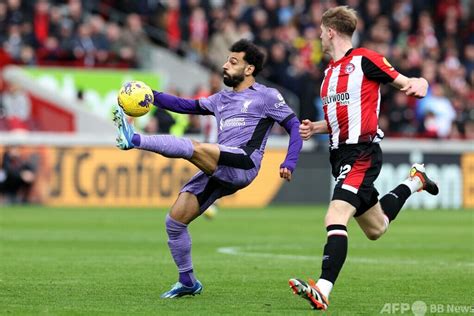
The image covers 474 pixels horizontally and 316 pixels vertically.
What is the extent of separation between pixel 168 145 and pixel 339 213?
1.46 metres

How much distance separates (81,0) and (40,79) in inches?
156

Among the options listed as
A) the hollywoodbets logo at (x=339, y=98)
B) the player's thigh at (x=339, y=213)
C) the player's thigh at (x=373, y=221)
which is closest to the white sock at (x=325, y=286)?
the player's thigh at (x=339, y=213)

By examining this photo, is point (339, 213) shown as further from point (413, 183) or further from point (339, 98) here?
point (413, 183)

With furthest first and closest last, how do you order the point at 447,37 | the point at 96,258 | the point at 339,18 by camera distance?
the point at 447,37 → the point at 96,258 → the point at 339,18

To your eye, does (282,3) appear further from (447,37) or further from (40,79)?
(40,79)

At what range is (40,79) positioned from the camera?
1061 inches

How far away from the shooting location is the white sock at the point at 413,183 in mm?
10859

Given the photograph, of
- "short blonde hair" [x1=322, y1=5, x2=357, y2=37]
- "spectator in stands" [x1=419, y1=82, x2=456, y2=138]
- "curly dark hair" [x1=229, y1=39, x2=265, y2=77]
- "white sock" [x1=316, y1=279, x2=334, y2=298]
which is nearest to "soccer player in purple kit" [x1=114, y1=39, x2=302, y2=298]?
"curly dark hair" [x1=229, y1=39, x2=265, y2=77]

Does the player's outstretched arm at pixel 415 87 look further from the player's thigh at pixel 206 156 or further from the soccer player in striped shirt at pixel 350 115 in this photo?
the player's thigh at pixel 206 156

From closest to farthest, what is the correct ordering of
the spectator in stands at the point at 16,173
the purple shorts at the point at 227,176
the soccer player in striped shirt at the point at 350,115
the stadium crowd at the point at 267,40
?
1. the soccer player in striped shirt at the point at 350,115
2. the purple shorts at the point at 227,176
3. the spectator in stands at the point at 16,173
4. the stadium crowd at the point at 267,40

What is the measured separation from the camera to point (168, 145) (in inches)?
360

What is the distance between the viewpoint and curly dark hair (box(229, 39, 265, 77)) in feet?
33.7

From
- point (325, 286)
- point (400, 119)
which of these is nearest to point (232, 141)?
point (325, 286)

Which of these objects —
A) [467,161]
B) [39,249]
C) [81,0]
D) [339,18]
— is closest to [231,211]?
[467,161]
